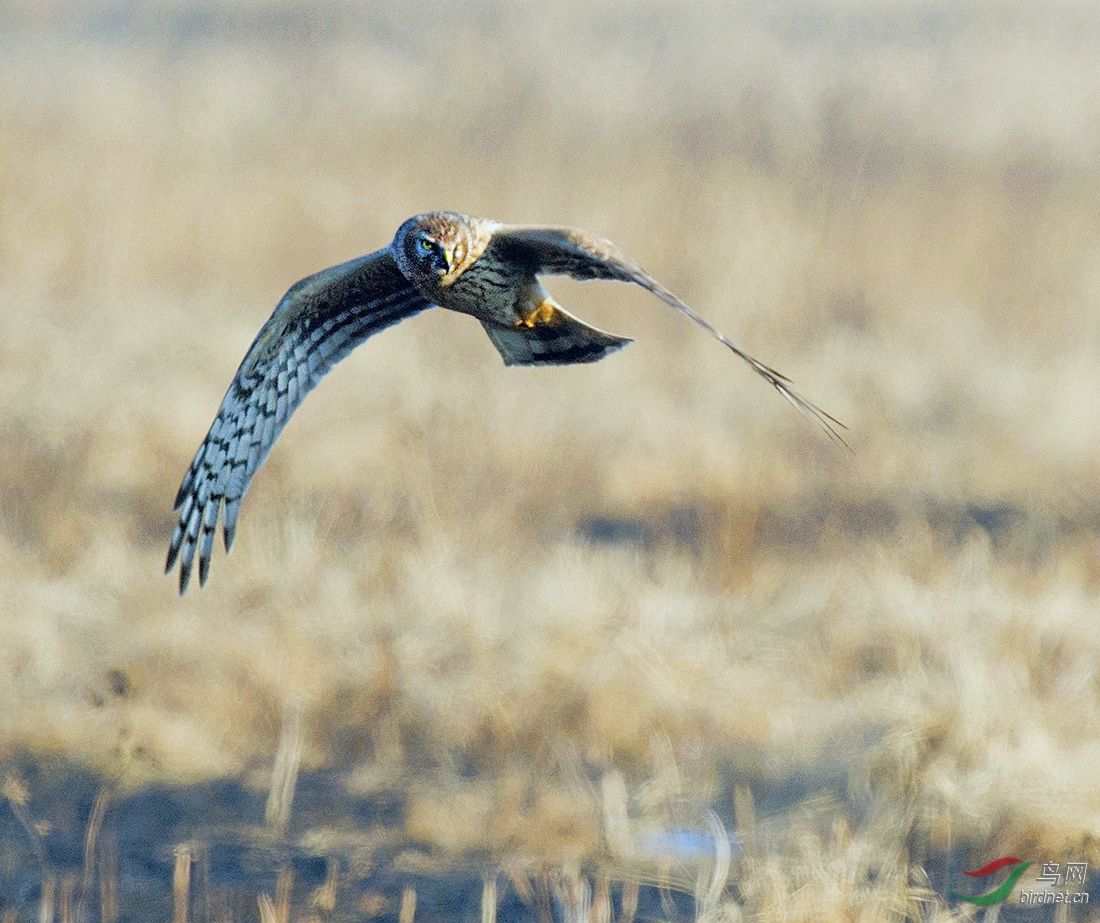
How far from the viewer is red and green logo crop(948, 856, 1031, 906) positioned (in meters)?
4.28

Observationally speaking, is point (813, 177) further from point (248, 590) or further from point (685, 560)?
point (248, 590)

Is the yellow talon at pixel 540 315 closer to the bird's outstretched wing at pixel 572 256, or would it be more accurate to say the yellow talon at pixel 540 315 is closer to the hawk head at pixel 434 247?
the bird's outstretched wing at pixel 572 256

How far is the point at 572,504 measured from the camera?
7113 mm

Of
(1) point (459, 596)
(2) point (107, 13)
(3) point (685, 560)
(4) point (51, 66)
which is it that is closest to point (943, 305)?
(3) point (685, 560)

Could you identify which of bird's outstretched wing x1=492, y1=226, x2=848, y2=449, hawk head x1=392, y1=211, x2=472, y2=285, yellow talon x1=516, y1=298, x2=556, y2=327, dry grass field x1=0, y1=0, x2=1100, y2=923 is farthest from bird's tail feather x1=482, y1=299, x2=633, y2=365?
dry grass field x1=0, y1=0, x2=1100, y2=923

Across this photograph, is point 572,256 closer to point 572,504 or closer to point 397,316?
point 397,316

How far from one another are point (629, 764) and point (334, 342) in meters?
2.24

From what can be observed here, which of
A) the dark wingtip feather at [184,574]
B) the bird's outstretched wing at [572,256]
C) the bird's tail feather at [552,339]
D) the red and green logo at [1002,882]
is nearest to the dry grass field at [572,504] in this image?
the red and green logo at [1002,882]

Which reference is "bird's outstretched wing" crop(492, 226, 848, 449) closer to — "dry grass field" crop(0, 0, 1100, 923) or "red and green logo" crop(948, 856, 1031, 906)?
"dry grass field" crop(0, 0, 1100, 923)

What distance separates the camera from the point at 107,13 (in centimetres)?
1748

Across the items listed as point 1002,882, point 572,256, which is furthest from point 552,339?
point 1002,882

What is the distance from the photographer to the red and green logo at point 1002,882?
428cm

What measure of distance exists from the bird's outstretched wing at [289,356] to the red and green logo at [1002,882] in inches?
93.6

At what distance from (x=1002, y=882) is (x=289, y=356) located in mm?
2609
